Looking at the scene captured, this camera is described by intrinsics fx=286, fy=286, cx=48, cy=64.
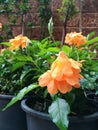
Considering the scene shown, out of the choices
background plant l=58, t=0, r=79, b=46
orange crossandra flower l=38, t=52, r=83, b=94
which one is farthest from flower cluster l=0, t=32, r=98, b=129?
background plant l=58, t=0, r=79, b=46

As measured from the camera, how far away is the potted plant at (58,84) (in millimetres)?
787

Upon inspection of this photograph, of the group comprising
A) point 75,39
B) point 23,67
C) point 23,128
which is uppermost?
point 75,39

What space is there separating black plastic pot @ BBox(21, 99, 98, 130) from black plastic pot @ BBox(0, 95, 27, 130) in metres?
0.21

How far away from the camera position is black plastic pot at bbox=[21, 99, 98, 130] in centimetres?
88

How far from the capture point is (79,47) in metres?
1.16

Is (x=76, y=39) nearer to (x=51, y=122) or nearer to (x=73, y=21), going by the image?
(x=51, y=122)

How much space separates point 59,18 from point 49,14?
7 centimetres

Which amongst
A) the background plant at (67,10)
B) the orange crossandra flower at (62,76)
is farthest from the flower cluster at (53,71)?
the background plant at (67,10)

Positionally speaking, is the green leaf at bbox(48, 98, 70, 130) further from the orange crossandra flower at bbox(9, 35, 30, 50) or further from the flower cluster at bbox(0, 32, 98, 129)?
the orange crossandra flower at bbox(9, 35, 30, 50)

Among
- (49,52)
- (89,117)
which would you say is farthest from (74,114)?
(49,52)

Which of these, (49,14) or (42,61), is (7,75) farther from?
(49,14)

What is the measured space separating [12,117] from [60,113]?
1.50 ft

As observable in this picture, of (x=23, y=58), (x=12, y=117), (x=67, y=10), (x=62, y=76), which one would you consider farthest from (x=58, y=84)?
(x=67, y=10)

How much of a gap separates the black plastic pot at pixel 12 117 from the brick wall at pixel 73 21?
884 mm
